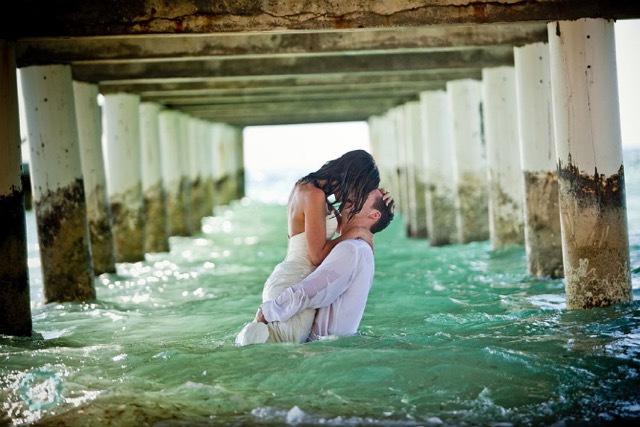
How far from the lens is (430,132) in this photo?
16.3 meters

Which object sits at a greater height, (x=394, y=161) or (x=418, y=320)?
(x=394, y=161)

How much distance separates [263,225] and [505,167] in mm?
12348

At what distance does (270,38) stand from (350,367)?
5.00 meters

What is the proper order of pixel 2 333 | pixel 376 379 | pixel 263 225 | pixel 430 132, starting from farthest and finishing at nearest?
pixel 263 225, pixel 430 132, pixel 2 333, pixel 376 379

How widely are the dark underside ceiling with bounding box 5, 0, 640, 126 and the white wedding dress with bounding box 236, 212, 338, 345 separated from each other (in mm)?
2172

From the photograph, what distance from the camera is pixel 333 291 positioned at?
6.00 m

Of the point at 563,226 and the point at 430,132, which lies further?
the point at 430,132

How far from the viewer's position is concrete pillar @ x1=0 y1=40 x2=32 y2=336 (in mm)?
7426

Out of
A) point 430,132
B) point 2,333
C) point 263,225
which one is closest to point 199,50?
point 2,333

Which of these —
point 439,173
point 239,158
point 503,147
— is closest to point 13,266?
point 503,147

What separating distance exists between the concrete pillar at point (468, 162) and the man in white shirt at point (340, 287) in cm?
873

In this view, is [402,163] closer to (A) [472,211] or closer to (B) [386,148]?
(B) [386,148]

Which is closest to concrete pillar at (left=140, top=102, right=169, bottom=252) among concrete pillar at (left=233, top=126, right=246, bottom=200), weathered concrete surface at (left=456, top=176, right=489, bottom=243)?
weathered concrete surface at (left=456, top=176, right=489, bottom=243)

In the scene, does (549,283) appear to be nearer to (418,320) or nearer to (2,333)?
(418,320)
